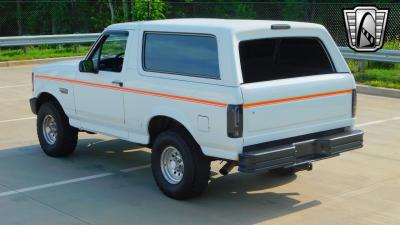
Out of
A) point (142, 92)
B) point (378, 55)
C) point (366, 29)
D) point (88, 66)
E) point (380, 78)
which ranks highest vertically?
point (88, 66)

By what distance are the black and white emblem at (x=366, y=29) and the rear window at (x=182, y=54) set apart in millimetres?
11085

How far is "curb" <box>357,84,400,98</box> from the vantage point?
14.4 meters

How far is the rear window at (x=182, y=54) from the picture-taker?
21.9 ft

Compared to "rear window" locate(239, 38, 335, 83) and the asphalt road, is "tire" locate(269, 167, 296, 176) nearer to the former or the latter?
the asphalt road

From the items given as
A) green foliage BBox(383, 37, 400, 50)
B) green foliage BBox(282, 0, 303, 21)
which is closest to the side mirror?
green foliage BBox(383, 37, 400, 50)

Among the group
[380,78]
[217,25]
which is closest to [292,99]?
[217,25]

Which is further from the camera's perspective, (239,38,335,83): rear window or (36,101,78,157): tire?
(36,101,78,157): tire

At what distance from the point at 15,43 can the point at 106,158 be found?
1357 cm

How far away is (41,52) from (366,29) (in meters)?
10.9

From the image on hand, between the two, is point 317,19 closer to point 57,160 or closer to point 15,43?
point 15,43

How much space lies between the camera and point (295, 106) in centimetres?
671

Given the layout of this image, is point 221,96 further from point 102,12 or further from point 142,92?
point 102,12

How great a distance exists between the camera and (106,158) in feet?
29.7

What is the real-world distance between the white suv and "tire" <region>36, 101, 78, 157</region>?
84 cm
